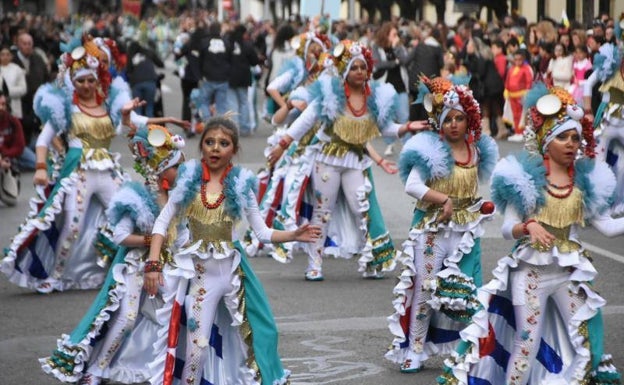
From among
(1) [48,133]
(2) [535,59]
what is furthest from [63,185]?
(2) [535,59]

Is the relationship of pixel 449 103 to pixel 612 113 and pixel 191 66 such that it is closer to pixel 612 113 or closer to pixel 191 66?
pixel 612 113

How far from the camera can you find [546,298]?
764cm

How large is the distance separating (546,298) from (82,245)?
5.15 metres

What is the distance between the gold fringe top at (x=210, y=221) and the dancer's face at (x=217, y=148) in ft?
0.58

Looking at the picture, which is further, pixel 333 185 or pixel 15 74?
pixel 15 74

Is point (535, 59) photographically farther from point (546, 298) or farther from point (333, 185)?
point (546, 298)

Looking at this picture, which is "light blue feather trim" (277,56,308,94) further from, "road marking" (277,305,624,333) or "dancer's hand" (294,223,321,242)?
"dancer's hand" (294,223,321,242)

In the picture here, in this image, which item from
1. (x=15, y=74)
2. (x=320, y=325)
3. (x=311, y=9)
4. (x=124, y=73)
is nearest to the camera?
(x=320, y=325)

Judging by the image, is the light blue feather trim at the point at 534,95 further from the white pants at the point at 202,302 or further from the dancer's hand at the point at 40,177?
the dancer's hand at the point at 40,177

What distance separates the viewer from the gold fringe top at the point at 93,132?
1141 centimetres

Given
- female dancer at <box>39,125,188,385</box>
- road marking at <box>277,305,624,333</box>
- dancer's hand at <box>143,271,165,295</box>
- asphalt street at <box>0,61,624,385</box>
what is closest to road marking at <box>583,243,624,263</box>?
asphalt street at <box>0,61,624,385</box>

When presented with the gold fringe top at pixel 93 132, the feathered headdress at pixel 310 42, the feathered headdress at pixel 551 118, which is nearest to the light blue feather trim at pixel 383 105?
the gold fringe top at pixel 93 132

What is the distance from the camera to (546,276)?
7.59m

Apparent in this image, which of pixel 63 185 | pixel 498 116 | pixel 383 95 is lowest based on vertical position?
pixel 498 116
